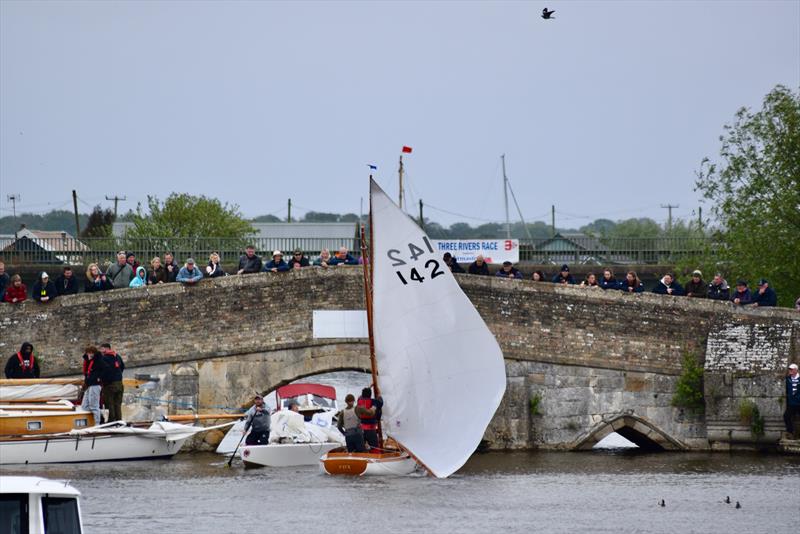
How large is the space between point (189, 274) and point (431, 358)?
7.89 metres

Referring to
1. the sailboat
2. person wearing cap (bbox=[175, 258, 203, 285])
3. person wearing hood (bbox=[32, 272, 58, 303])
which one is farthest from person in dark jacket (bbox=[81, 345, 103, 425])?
the sailboat

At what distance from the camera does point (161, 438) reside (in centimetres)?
3719


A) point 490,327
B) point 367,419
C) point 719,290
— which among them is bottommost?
point 367,419

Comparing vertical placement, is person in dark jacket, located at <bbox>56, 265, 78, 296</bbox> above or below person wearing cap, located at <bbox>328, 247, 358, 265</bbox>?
below

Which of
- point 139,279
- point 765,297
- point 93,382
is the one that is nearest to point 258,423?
point 93,382

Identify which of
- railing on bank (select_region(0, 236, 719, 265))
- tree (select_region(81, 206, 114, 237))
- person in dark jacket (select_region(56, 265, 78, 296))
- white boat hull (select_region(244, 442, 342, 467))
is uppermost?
tree (select_region(81, 206, 114, 237))

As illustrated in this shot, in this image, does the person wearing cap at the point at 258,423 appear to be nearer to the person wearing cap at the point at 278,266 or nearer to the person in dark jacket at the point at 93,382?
the person in dark jacket at the point at 93,382

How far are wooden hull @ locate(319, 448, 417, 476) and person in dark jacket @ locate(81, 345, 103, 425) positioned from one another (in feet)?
18.6

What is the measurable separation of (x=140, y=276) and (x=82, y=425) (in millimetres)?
5202

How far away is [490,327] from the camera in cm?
3956

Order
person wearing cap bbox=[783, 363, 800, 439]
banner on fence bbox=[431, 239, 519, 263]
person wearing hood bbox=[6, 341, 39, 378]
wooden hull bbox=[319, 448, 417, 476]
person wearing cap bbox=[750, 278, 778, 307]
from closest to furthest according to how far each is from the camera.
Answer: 1. wooden hull bbox=[319, 448, 417, 476]
2. person wearing cap bbox=[783, 363, 800, 439]
3. person wearing hood bbox=[6, 341, 39, 378]
4. person wearing cap bbox=[750, 278, 778, 307]
5. banner on fence bbox=[431, 239, 519, 263]

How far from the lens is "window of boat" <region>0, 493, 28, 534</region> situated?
61.1 ft

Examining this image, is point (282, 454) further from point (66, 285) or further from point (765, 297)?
point (765, 297)

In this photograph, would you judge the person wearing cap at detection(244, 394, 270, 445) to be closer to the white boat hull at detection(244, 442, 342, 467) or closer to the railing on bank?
the white boat hull at detection(244, 442, 342, 467)
